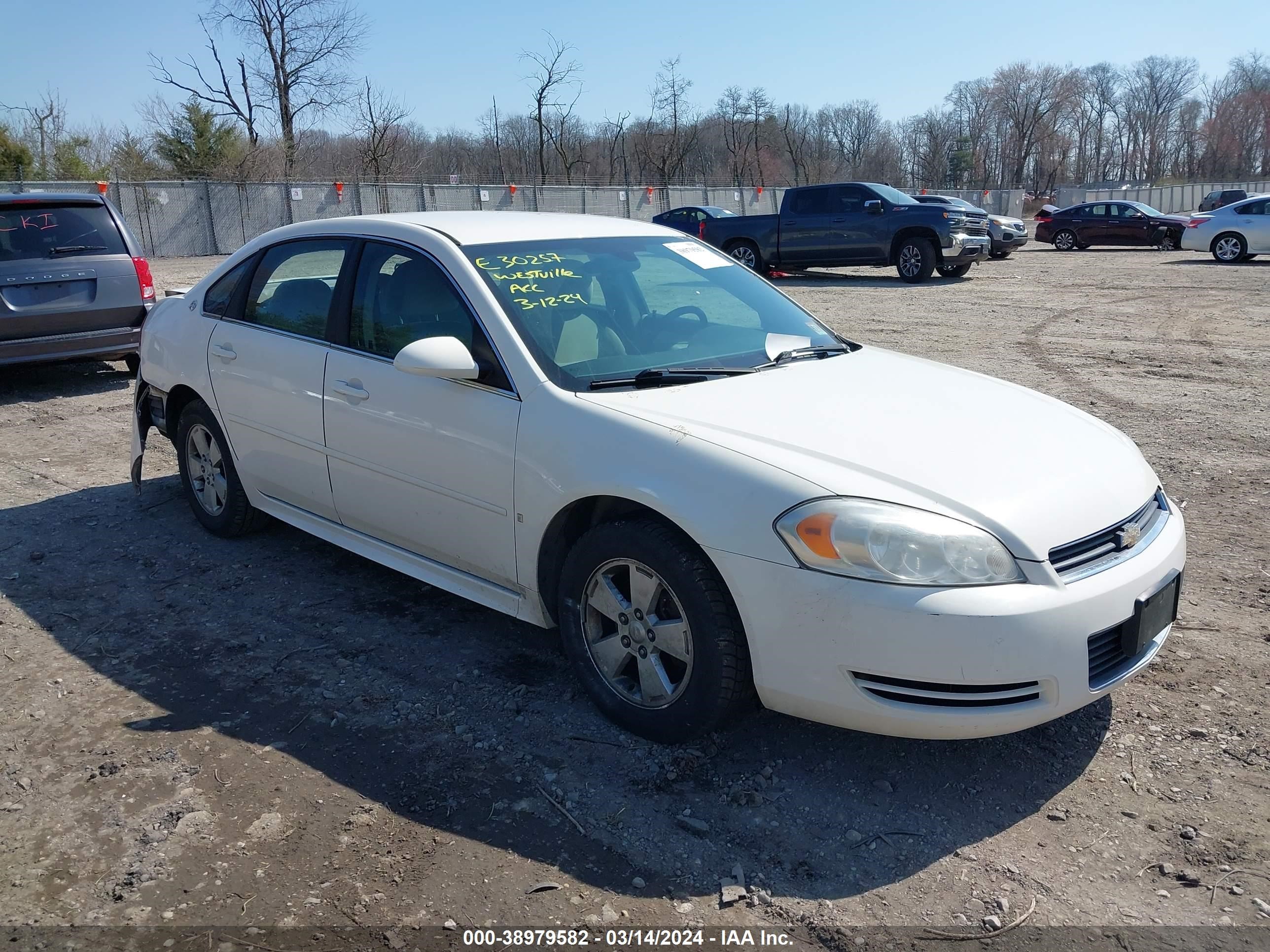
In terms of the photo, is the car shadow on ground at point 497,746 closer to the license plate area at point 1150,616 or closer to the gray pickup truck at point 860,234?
the license plate area at point 1150,616

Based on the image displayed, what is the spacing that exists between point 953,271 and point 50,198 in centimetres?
1582

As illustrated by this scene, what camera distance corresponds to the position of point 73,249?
9109mm

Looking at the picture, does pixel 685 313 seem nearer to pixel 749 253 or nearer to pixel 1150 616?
pixel 1150 616

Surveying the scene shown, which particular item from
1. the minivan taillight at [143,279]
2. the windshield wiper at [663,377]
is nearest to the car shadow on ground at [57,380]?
the minivan taillight at [143,279]

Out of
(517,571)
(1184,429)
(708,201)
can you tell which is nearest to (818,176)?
(708,201)

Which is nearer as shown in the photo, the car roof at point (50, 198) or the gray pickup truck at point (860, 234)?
the car roof at point (50, 198)

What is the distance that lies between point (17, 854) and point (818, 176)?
71.5m

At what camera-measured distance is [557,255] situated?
4117mm

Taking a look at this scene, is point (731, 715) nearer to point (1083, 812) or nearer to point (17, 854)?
point (1083, 812)

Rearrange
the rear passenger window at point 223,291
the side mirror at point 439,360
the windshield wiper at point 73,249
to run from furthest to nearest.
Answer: the windshield wiper at point 73,249
the rear passenger window at point 223,291
the side mirror at point 439,360

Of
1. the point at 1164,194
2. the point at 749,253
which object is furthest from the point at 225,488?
the point at 1164,194

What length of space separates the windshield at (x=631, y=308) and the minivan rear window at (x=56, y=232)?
677 centimetres

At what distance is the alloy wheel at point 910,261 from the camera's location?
19.0 meters

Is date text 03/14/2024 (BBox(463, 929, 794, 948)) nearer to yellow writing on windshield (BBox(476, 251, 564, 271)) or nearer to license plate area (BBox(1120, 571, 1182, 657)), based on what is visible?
license plate area (BBox(1120, 571, 1182, 657))
